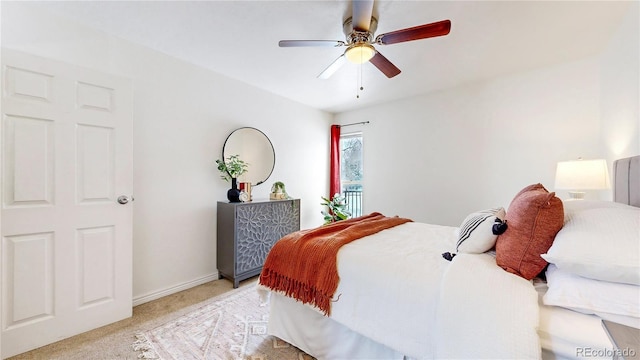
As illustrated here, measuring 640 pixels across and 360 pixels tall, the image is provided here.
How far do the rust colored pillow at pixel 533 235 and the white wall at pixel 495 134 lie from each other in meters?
1.37

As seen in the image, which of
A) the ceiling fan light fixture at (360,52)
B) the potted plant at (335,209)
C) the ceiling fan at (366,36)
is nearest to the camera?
the ceiling fan at (366,36)

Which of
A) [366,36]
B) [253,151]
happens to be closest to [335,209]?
[253,151]

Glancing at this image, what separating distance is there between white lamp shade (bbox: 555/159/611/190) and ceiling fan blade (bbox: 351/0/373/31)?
2089 mm

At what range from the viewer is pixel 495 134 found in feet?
10.0

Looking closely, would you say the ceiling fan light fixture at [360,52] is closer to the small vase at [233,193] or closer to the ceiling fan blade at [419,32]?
the ceiling fan blade at [419,32]

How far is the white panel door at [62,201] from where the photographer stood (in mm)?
1644

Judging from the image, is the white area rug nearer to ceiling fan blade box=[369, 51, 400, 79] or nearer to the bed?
the bed

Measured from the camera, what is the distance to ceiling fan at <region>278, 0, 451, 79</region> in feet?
5.12

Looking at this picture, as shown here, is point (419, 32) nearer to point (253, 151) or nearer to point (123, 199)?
point (253, 151)

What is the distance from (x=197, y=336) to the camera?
1837mm

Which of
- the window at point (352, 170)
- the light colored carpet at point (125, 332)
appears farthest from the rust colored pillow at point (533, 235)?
the window at point (352, 170)

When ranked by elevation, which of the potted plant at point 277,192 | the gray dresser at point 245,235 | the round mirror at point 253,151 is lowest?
the gray dresser at point 245,235

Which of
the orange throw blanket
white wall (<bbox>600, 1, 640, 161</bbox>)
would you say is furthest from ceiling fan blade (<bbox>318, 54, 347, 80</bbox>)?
white wall (<bbox>600, 1, 640, 161</bbox>)

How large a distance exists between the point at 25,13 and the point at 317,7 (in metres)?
2.10
